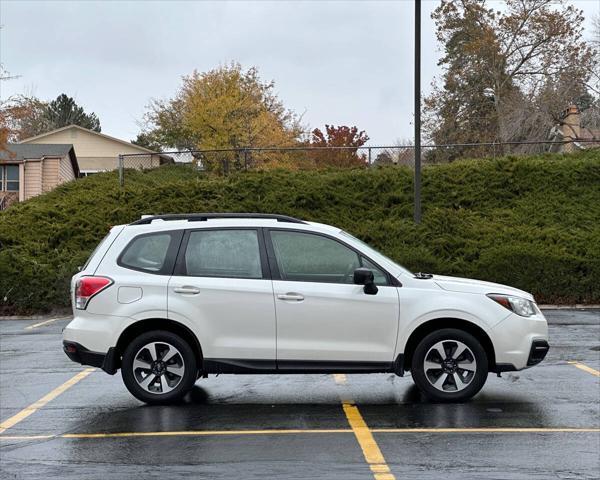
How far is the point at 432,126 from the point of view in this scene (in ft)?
164

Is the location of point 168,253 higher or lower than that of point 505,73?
lower

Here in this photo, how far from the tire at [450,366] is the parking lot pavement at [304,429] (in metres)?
0.16

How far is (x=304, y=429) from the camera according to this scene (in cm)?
693

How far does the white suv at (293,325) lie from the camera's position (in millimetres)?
7848

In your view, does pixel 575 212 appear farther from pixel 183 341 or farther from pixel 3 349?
pixel 183 341

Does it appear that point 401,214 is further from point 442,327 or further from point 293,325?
point 293,325

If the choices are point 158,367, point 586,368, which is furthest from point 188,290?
point 586,368

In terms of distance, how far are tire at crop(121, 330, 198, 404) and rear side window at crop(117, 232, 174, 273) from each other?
25.9 inches

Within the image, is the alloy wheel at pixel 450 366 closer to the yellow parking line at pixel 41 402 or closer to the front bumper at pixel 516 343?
the front bumper at pixel 516 343

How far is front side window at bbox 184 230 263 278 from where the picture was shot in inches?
317

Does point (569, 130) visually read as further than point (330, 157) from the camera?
Yes

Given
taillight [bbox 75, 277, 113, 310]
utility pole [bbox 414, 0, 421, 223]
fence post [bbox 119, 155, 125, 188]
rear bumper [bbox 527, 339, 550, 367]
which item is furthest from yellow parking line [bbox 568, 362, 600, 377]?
fence post [bbox 119, 155, 125, 188]

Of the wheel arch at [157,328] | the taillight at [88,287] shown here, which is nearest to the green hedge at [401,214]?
the taillight at [88,287]

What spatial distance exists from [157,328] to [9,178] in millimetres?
39754
